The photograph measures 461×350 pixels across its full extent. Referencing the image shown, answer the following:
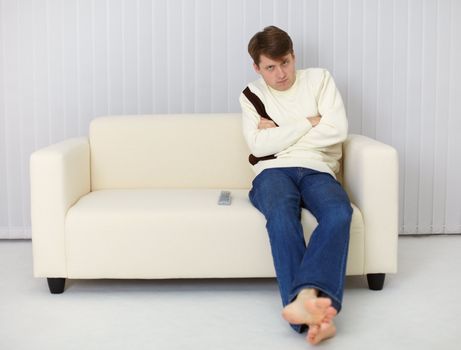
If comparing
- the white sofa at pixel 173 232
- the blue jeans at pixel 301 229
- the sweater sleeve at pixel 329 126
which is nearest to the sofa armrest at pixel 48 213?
the white sofa at pixel 173 232

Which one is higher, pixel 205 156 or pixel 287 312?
pixel 205 156

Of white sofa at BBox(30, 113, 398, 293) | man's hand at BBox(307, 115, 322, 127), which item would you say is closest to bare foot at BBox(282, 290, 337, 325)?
white sofa at BBox(30, 113, 398, 293)

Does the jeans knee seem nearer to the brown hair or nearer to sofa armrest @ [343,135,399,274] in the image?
sofa armrest @ [343,135,399,274]

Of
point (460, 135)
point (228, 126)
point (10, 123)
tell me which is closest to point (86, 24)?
point (10, 123)

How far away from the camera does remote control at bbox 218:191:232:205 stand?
3170 mm

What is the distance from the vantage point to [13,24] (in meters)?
4.18

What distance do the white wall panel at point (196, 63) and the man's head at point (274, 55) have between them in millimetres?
956

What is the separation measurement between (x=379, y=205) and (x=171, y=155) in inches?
43.7

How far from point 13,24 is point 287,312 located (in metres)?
2.60

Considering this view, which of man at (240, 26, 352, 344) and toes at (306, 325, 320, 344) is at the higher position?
man at (240, 26, 352, 344)

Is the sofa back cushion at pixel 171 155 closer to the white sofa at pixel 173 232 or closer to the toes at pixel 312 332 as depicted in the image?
the white sofa at pixel 173 232

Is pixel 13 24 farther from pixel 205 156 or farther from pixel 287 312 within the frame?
pixel 287 312

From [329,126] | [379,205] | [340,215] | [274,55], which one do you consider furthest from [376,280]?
[274,55]

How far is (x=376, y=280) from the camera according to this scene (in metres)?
3.18
